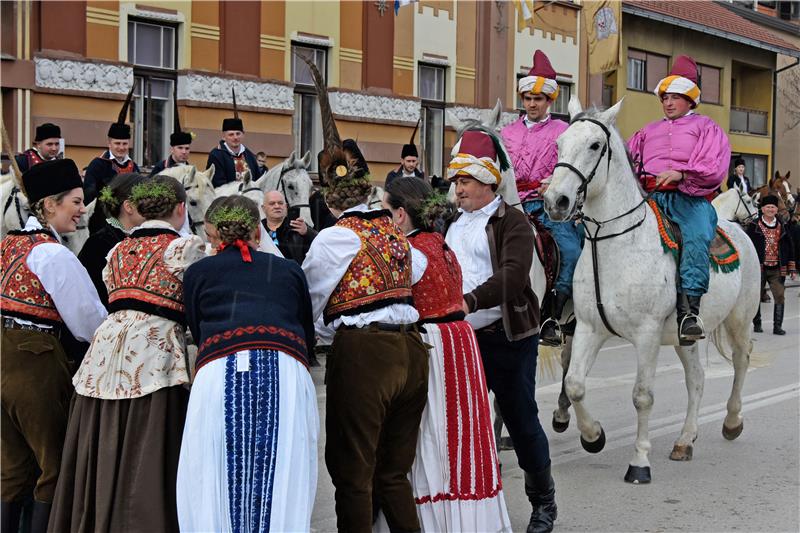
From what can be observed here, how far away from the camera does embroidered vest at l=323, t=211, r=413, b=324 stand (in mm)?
4945

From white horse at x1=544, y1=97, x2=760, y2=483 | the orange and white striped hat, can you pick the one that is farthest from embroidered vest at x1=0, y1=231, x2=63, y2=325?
the orange and white striped hat

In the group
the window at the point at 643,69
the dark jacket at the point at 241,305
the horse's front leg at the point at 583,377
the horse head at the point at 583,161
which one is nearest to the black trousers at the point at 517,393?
the horse head at the point at 583,161

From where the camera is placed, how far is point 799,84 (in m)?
37.0

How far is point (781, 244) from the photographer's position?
17.4 meters

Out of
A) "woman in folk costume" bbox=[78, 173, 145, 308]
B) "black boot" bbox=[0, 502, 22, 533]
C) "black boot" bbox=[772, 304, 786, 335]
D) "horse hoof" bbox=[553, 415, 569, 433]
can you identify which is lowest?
"horse hoof" bbox=[553, 415, 569, 433]

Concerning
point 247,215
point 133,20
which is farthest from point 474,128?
point 133,20

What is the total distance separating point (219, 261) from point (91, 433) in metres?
0.95

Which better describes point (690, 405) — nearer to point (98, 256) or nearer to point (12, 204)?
point (98, 256)

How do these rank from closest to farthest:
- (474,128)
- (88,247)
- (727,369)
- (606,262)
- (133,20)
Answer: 1. (88,247)
2. (474,128)
3. (606,262)
4. (727,369)
5. (133,20)

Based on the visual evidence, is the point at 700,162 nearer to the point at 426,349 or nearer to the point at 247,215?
the point at 426,349

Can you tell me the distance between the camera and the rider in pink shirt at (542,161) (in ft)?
26.1

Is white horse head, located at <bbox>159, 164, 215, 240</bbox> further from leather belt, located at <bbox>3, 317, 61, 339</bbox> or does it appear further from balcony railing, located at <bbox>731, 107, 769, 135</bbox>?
balcony railing, located at <bbox>731, 107, 769, 135</bbox>

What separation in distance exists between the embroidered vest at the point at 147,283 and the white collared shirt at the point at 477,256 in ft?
6.01

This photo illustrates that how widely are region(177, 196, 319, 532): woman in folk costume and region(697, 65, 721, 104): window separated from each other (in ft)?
106
